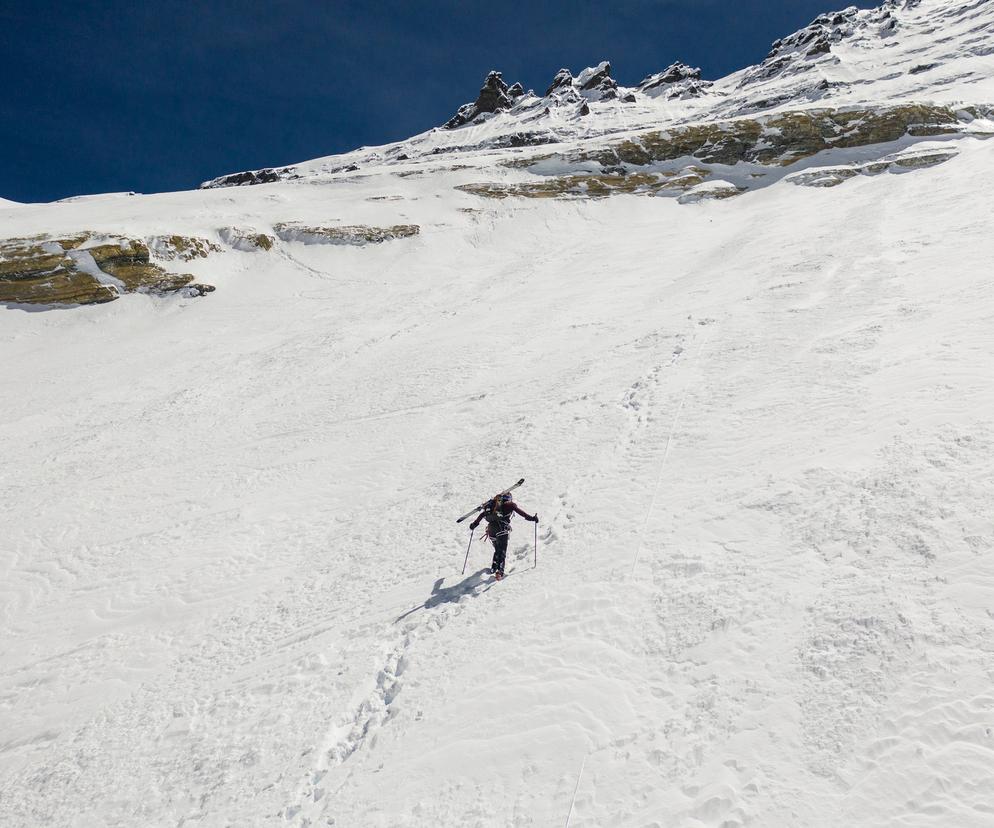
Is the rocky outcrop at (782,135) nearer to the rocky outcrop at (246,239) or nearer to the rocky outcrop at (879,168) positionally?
the rocky outcrop at (879,168)

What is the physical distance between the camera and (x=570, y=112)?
467 feet

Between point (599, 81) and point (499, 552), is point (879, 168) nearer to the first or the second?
point (499, 552)

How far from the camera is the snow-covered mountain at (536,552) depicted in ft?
21.8

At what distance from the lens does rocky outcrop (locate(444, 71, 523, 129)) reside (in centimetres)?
16025

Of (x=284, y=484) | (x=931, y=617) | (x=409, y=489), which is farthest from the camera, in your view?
(x=284, y=484)

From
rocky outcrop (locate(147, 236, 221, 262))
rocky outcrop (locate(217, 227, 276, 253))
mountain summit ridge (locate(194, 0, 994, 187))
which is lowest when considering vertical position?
rocky outcrop (locate(147, 236, 221, 262))

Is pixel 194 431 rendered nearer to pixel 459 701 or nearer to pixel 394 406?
pixel 394 406

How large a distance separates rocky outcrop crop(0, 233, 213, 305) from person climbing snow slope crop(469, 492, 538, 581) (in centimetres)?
3506

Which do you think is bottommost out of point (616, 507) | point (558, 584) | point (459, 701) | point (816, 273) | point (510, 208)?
point (459, 701)

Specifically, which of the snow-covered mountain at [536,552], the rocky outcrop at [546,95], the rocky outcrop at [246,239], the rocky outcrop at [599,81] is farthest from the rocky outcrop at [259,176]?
the snow-covered mountain at [536,552]

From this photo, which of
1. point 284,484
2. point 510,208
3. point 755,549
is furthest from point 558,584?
point 510,208

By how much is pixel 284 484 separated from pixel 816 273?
22.8 meters

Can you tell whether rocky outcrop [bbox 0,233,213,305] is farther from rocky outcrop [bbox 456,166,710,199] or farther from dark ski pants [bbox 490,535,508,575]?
dark ski pants [bbox 490,535,508,575]

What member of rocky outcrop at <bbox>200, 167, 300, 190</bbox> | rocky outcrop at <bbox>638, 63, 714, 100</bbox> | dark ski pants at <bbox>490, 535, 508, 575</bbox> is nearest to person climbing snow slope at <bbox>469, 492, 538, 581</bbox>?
dark ski pants at <bbox>490, 535, 508, 575</bbox>
